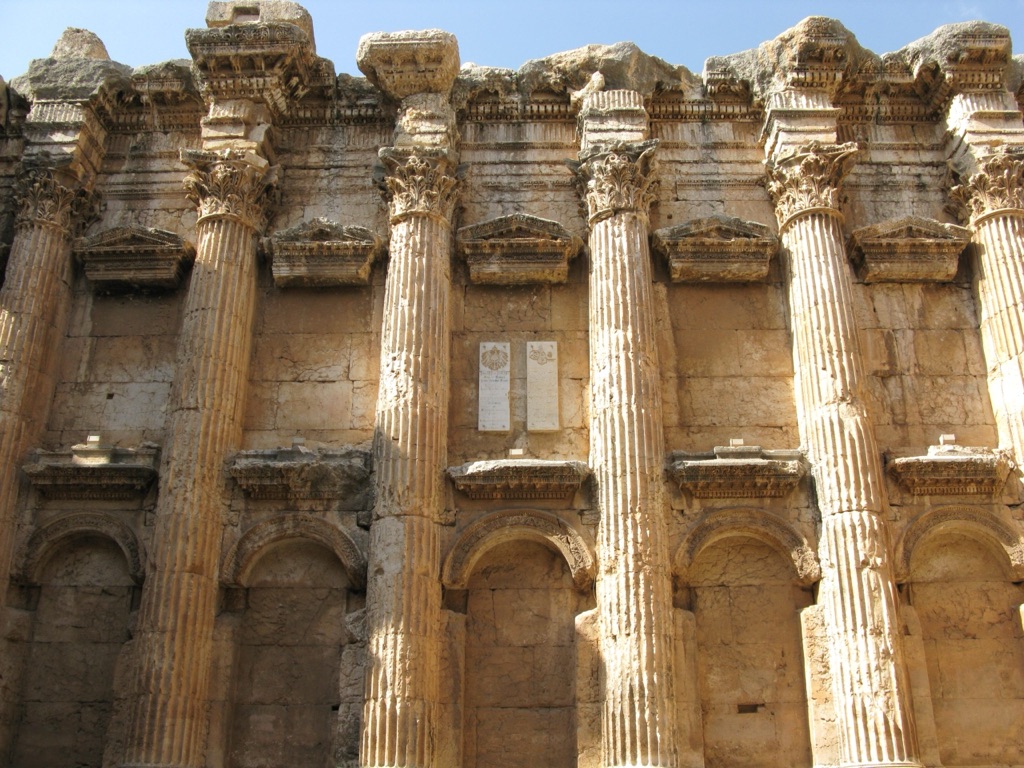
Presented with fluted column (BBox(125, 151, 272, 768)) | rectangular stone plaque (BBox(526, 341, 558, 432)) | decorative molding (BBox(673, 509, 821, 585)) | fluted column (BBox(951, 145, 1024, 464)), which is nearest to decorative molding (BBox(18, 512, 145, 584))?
fluted column (BBox(125, 151, 272, 768))

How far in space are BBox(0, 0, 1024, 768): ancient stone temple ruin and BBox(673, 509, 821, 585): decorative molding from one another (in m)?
0.04

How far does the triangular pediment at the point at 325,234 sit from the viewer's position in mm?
13633

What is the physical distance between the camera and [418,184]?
13531mm

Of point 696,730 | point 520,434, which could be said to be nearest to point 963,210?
point 520,434

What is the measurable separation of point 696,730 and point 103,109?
1194 cm

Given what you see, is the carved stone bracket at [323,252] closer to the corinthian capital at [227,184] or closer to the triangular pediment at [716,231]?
the corinthian capital at [227,184]

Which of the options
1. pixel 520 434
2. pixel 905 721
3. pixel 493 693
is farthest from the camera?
pixel 520 434

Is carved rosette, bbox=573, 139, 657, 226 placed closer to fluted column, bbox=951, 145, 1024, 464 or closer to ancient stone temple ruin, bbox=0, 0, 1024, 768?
ancient stone temple ruin, bbox=0, 0, 1024, 768

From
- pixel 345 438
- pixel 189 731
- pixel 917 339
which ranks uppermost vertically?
pixel 917 339

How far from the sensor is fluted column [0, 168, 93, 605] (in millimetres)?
12625

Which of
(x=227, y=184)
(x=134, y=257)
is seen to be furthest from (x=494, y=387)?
(x=134, y=257)

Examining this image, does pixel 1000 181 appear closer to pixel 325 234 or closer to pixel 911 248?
pixel 911 248

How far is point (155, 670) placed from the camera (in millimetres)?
11242

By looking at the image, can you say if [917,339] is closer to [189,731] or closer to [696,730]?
[696,730]
